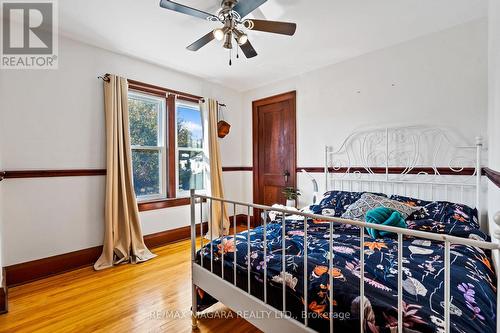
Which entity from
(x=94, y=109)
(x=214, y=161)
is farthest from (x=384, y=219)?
(x=94, y=109)

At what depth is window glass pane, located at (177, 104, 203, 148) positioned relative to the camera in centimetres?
352

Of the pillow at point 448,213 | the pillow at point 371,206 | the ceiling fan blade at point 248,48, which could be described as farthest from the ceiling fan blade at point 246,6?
the pillow at point 448,213

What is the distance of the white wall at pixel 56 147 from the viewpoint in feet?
7.24

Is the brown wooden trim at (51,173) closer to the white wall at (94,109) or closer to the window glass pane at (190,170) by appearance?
the white wall at (94,109)

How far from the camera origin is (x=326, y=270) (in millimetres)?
1216

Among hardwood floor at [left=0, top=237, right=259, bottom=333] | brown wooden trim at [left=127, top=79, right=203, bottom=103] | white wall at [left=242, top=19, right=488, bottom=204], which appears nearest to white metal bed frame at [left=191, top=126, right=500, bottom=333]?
white wall at [left=242, top=19, right=488, bottom=204]

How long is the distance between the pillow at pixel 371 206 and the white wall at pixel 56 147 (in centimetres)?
267

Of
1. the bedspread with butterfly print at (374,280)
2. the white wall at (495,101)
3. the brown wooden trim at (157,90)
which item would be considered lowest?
the bedspread with butterfly print at (374,280)

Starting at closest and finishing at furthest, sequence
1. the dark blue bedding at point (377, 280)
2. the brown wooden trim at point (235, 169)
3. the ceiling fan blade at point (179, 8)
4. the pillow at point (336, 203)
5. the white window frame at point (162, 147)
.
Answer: the dark blue bedding at point (377, 280), the ceiling fan blade at point (179, 8), the pillow at point (336, 203), the white window frame at point (162, 147), the brown wooden trim at point (235, 169)

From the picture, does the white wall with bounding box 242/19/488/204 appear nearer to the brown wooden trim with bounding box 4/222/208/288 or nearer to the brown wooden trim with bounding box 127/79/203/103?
the brown wooden trim with bounding box 127/79/203/103

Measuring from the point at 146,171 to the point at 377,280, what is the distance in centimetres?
287

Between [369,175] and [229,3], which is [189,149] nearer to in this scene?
[229,3]

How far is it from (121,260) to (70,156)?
1.24 m

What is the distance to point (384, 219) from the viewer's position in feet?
6.42
